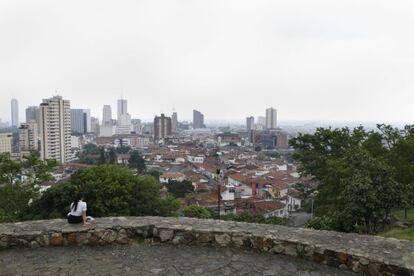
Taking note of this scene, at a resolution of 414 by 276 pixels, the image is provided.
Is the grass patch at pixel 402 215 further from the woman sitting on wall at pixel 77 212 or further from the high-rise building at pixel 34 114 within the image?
the high-rise building at pixel 34 114

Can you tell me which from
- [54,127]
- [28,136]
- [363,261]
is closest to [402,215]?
[363,261]

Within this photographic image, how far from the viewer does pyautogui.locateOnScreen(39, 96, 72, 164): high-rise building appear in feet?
287

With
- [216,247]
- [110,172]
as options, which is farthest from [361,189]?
[110,172]

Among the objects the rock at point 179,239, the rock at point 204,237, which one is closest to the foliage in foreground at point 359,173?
the rock at point 204,237

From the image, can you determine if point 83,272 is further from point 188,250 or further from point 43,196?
point 43,196

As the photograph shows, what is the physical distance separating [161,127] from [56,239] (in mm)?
155592

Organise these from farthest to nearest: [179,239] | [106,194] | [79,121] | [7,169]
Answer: [79,121], [7,169], [106,194], [179,239]

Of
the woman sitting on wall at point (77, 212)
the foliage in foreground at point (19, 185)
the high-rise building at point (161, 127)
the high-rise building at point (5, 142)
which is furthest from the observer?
the high-rise building at point (161, 127)

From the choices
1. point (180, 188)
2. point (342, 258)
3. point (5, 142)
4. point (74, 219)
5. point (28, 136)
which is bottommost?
point (180, 188)

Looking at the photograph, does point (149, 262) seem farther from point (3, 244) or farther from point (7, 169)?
point (7, 169)

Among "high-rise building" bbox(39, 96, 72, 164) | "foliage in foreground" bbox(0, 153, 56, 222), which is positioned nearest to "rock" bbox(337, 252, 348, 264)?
"foliage in foreground" bbox(0, 153, 56, 222)

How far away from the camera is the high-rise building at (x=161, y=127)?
158m

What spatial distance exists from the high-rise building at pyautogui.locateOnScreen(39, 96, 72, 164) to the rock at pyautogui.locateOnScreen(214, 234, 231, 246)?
86426mm

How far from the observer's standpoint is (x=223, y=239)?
20.9 ft
